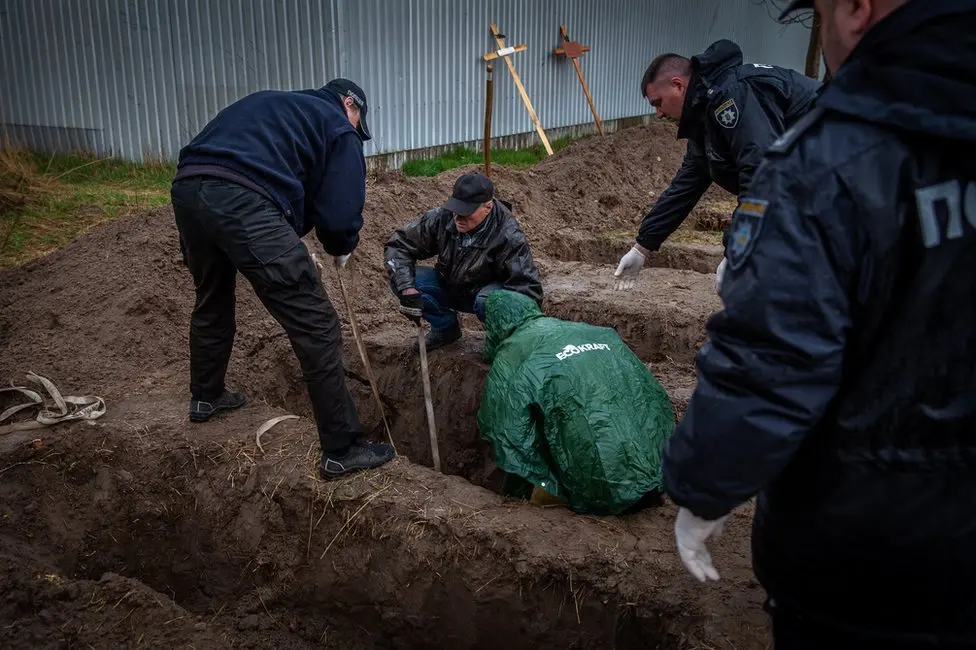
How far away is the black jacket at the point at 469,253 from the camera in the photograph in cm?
495

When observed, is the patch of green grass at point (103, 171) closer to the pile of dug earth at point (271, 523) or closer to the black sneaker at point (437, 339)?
the pile of dug earth at point (271, 523)

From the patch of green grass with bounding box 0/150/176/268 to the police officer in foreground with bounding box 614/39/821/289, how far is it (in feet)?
15.8

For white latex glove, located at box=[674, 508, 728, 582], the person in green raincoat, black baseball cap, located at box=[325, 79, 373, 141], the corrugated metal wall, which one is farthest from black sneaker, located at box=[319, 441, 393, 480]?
the corrugated metal wall

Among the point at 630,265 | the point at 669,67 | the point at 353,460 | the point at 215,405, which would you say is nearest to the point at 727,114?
the point at 669,67

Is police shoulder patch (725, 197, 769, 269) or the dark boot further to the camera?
the dark boot

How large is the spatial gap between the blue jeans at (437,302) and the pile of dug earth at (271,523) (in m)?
0.18

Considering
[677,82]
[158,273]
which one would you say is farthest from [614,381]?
[158,273]

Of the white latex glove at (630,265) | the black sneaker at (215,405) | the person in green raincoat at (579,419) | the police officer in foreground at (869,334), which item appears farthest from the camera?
the white latex glove at (630,265)

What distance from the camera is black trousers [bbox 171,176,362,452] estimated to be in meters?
3.42

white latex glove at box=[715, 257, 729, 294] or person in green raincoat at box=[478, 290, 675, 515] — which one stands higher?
white latex glove at box=[715, 257, 729, 294]

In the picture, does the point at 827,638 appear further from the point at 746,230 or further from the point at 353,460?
the point at 353,460

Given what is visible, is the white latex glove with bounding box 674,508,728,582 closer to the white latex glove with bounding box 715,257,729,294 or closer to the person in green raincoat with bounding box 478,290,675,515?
the white latex glove with bounding box 715,257,729,294

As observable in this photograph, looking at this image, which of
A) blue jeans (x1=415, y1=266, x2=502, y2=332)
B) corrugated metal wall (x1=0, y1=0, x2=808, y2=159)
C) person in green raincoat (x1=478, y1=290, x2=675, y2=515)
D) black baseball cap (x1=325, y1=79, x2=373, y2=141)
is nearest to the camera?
person in green raincoat (x1=478, y1=290, x2=675, y2=515)

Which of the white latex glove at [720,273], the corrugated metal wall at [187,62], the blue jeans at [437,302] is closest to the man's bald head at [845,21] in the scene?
the white latex glove at [720,273]
